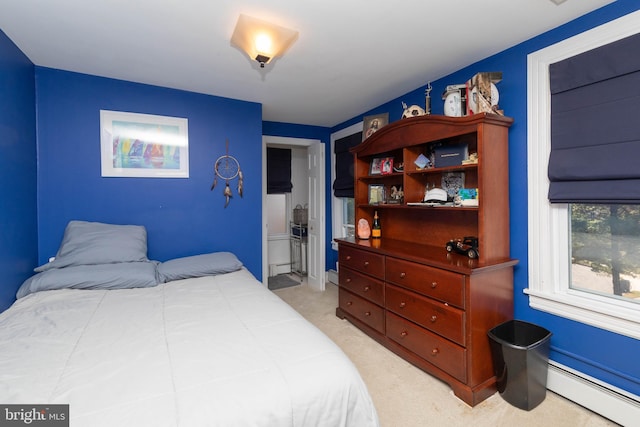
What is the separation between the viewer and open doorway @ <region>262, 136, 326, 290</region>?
410cm

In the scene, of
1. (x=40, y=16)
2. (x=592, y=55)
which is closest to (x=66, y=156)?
(x=40, y=16)

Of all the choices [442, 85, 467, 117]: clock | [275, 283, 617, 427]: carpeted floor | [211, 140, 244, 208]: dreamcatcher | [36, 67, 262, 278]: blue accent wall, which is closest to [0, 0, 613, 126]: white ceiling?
[36, 67, 262, 278]: blue accent wall

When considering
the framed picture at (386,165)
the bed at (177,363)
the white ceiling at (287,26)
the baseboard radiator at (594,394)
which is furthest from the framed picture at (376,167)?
the baseboard radiator at (594,394)

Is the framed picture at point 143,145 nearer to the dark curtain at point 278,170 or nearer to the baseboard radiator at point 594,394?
the dark curtain at point 278,170

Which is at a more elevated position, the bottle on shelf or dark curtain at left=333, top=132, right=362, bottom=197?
dark curtain at left=333, top=132, right=362, bottom=197

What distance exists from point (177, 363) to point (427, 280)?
1.70 m

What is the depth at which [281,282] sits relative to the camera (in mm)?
4711

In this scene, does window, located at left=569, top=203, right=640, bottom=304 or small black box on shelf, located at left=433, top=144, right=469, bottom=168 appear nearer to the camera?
window, located at left=569, top=203, right=640, bottom=304

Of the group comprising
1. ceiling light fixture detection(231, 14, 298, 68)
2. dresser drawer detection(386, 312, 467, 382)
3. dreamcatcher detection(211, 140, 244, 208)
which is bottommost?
dresser drawer detection(386, 312, 467, 382)

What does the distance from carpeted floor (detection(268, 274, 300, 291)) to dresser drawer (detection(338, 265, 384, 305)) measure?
157cm

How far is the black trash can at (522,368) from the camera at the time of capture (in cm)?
177

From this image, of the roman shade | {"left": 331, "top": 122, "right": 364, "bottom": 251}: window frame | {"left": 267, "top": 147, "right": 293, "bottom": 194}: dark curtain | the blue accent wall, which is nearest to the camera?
the roman shade

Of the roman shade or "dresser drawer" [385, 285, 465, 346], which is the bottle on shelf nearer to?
"dresser drawer" [385, 285, 465, 346]

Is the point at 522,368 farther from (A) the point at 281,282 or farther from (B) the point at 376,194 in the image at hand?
(A) the point at 281,282
